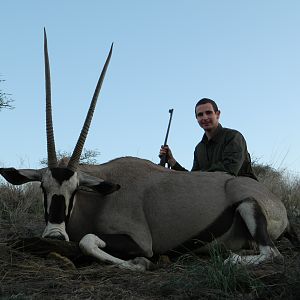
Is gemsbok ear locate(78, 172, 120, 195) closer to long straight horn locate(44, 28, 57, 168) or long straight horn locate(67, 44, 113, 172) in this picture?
long straight horn locate(67, 44, 113, 172)

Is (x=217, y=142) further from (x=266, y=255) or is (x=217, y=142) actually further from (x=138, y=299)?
(x=138, y=299)

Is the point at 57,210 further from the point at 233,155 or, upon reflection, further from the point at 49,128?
the point at 233,155

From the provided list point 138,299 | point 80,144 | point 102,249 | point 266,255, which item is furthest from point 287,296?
point 80,144

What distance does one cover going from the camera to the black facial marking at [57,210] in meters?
4.08

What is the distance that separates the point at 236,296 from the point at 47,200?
6.43ft

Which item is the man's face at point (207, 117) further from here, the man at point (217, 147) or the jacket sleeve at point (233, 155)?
the jacket sleeve at point (233, 155)

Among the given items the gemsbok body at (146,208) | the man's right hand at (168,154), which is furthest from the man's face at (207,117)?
the gemsbok body at (146,208)

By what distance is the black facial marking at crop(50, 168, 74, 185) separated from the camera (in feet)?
13.8

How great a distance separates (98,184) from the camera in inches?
175

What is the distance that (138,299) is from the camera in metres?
2.77

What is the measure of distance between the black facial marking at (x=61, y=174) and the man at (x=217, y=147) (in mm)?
1805

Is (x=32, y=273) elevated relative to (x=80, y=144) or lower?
lower

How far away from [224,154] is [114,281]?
262cm

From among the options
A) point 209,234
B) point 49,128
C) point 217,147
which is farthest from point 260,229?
point 49,128
